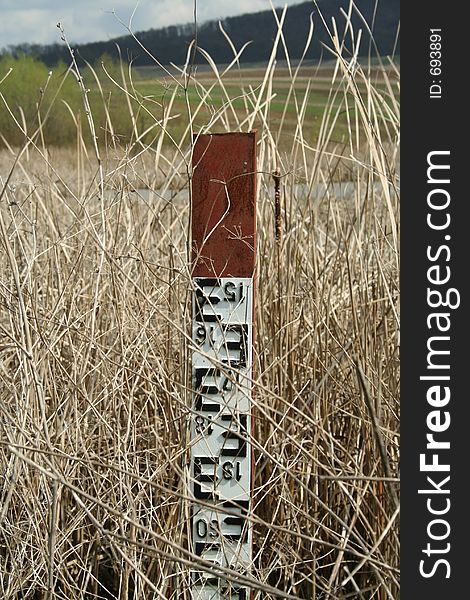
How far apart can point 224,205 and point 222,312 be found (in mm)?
152

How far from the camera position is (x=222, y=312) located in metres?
1.14

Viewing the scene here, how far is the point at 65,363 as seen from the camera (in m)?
1.41

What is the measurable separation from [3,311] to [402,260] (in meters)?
0.88

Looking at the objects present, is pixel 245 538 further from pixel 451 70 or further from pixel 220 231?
pixel 451 70

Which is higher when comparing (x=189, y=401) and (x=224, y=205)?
(x=224, y=205)

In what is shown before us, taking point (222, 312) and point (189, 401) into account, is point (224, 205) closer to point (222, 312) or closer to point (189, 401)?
point (222, 312)

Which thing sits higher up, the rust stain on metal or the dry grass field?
the rust stain on metal

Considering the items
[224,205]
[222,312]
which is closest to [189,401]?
[222,312]

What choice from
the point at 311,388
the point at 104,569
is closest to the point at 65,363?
the point at 104,569

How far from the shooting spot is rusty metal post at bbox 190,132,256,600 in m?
1.10

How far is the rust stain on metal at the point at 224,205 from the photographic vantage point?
1125 mm

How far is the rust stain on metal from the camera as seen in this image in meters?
1.12

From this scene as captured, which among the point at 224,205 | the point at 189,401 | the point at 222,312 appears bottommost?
the point at 189,401

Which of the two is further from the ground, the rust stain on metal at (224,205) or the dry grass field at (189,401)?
the rust stain on metal at (224,205)
